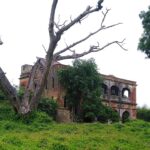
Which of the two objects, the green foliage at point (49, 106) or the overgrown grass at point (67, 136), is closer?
the overgrown grass at point (67, 136)

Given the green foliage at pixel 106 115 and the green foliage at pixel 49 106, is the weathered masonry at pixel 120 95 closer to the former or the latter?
the green foliage at pixel 106 115

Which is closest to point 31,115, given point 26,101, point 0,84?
point 26,101

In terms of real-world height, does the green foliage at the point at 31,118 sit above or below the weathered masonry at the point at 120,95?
below

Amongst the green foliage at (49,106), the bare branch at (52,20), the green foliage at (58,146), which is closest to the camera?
the green foliage at (58,146)

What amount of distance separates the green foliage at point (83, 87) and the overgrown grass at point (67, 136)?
11.4 meters

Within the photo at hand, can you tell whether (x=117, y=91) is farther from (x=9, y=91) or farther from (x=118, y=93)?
(x=9, y=91)

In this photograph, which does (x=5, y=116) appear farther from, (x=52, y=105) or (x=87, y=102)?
(x=87, y=102)

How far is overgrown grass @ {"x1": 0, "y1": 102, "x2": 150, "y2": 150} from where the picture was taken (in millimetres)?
13789

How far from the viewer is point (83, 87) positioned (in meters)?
32.9

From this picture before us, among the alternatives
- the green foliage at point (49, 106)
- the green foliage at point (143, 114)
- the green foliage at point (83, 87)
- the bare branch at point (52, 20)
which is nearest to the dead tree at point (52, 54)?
the bare branch at point (52, 20)

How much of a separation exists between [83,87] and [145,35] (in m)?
13.3

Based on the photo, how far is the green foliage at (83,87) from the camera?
32875 millimetres

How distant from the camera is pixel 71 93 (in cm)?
3406

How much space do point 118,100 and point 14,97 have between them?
77.6ft
